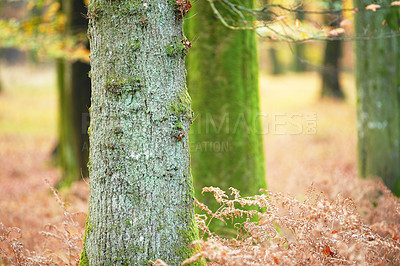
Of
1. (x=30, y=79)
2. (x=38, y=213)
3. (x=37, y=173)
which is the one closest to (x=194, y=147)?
(x=38, y=213)

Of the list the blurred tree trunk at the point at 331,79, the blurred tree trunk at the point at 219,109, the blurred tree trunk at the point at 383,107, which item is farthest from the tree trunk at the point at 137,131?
the blurred tree trunk at the point at 331,79

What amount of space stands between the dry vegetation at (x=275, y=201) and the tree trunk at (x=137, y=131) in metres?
0.42

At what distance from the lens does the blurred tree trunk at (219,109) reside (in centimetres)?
402

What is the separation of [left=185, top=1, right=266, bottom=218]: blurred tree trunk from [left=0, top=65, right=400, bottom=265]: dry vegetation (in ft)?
1.21

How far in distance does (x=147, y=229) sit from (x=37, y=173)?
9.69 metres

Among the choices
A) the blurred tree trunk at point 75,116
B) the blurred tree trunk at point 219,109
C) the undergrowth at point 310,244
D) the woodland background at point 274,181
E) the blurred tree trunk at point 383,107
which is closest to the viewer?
the undergrowth at point 310,244

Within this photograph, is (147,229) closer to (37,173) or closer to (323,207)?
(323,207)

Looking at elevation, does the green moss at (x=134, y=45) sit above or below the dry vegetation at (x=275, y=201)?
above

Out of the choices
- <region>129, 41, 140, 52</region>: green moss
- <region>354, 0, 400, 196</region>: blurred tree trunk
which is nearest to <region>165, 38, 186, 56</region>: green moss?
<region>129, 41, 140, 52</region>: green moss

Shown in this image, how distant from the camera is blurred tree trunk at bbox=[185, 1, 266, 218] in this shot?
4023 mm

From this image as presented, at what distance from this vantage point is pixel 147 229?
242 centimetres

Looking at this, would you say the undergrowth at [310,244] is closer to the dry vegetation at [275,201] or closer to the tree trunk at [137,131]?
the dry vegetation at [275,201]

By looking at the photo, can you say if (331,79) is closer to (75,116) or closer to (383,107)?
(383,107)

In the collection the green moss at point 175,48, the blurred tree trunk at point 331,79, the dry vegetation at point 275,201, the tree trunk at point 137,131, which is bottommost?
the dry vegetation at point 275,201
